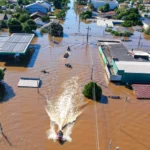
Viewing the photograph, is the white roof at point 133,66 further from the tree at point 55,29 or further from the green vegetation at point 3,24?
the green vegetation at point 3,24

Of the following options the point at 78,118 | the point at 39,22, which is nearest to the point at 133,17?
the point at 39,22

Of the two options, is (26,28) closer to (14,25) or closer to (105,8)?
(14,25)

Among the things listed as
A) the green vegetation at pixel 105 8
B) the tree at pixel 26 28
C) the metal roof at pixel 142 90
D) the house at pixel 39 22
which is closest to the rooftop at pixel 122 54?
the metal roof at pixel 142 90

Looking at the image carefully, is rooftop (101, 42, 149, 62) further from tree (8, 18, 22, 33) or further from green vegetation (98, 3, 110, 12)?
green vegetation (98, 3, 110, 12)

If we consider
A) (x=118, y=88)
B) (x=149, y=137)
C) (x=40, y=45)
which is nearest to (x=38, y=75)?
(x=118, y=88)

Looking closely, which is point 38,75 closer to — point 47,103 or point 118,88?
point 47,103

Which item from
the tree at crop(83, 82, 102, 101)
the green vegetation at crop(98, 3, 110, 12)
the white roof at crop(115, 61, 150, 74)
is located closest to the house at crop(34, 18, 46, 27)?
the green vegetation at crop(98, 3, 110, 12)
